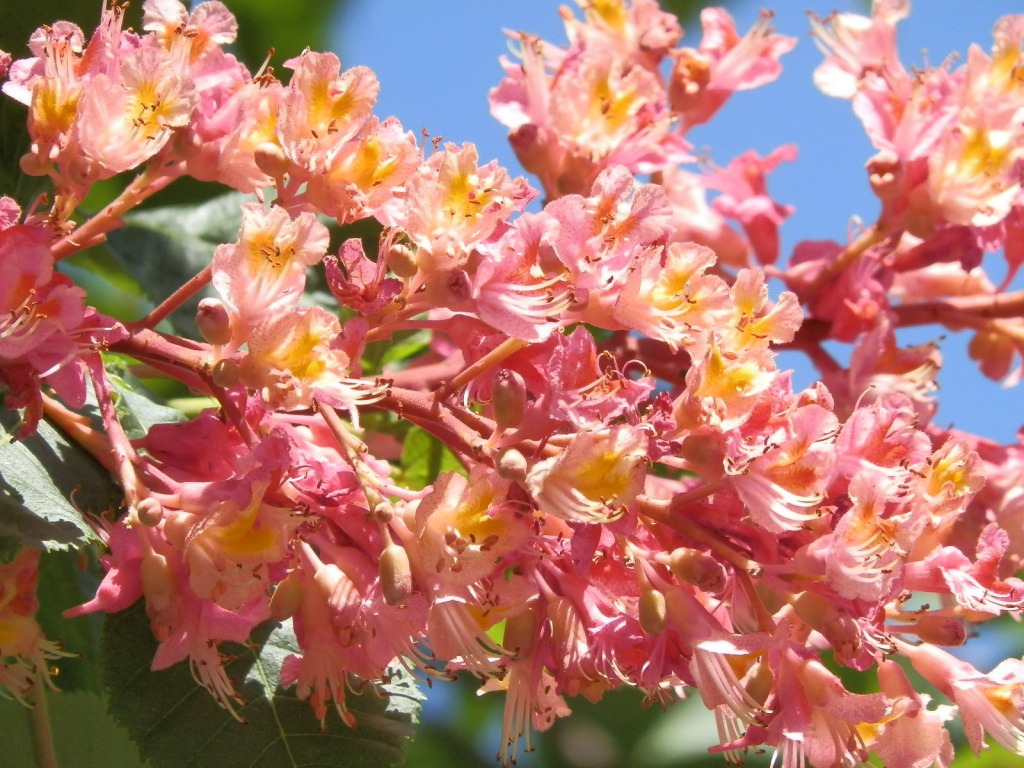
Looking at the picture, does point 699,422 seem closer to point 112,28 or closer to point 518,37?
point 112,28

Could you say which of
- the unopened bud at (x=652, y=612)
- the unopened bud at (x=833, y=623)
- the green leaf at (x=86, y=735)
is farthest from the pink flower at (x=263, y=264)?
the green leaf at (x=86, y=735)

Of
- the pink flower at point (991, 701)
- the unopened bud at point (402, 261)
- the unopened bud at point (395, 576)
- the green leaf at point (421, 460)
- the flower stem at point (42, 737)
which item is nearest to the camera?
the unopened bud at point (395, 576)

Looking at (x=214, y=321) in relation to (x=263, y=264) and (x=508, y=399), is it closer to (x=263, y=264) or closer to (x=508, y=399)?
(x=263, y=264)

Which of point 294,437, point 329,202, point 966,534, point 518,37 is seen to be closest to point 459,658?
point 294,437

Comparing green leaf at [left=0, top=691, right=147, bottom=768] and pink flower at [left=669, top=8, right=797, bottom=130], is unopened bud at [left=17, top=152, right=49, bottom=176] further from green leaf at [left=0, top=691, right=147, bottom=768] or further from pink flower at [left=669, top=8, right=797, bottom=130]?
pink flower at [left=669, top=8, right=797, bottom=130]

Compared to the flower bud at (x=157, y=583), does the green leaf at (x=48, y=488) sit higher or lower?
higher

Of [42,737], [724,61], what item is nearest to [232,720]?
[42,737]

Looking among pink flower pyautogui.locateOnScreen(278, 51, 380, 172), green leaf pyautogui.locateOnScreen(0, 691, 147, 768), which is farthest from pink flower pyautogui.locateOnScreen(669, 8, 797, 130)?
green leaf pyautogui.locateOnScreen(0, 691, 147, 768)

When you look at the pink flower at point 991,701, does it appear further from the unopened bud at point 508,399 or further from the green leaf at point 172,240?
the green leaf at point 172,240
